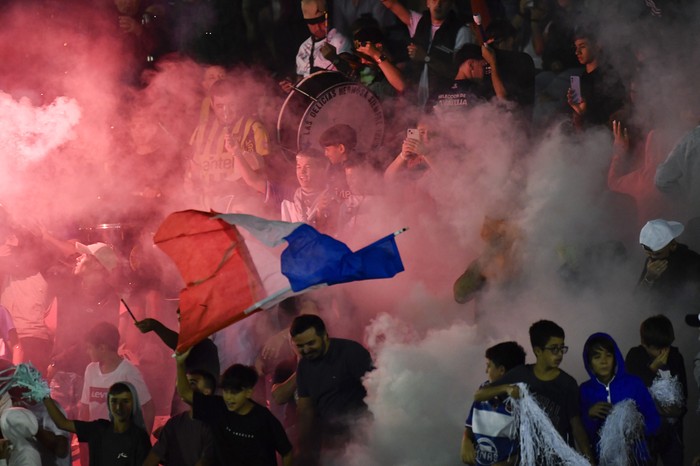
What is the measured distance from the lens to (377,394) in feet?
21.3

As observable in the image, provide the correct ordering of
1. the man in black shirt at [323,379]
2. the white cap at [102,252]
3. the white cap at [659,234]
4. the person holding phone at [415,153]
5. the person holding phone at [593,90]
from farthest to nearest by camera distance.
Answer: the white cap at [102,252], the person holding phone at [415,153], the person holding phone at [593,90], the white cap at [659,234], the man in black shirt at [323,379]

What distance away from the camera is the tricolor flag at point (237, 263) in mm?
5594

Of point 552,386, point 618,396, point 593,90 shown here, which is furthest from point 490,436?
point 593,90

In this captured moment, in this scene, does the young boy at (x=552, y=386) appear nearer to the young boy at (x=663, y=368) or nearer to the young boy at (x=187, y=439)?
the young boy at (x=663, y=368)

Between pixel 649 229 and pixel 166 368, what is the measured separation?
159 inches

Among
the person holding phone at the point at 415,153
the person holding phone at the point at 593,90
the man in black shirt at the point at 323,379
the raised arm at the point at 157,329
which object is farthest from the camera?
the person holding phone at the point at 415,153

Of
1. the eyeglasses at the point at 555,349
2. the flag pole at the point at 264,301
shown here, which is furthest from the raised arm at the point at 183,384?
the eyeglasses at the point at 555,349

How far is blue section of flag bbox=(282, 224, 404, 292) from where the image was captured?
5598 mm

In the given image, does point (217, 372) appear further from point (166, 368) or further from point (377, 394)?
point (166, 368)

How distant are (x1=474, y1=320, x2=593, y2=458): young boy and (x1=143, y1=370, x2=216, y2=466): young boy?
1.51m

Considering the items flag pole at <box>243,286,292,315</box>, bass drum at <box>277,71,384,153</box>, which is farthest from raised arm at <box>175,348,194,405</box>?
bass drum at <box>277,71,384,153</box>

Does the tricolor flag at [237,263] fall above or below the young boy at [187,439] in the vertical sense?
above

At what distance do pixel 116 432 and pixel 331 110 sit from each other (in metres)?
3.31

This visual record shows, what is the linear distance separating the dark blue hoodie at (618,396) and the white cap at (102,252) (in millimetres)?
4890
